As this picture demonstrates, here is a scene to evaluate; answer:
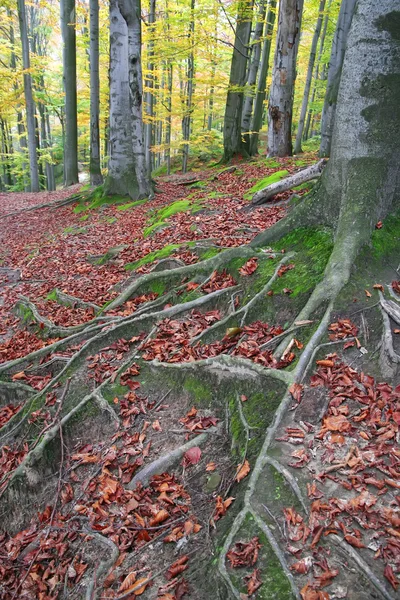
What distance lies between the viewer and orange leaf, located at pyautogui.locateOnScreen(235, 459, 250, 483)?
2.37 metres

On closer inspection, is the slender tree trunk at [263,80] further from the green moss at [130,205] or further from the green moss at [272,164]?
the green moss at [130,205]

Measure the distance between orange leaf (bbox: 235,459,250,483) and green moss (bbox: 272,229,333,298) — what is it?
166 centimetres

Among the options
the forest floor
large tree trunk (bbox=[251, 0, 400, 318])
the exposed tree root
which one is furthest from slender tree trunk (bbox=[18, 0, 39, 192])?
the exposed tree root

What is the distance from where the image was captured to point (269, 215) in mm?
6152

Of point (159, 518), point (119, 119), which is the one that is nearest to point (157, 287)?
point (159, 518)

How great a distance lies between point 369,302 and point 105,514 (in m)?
2.53

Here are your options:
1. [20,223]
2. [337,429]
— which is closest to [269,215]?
[337,429]

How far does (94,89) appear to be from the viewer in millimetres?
14398

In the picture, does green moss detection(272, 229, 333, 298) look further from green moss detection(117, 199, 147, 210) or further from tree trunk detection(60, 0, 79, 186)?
tree trunk detection(60, 0, 79, 186)

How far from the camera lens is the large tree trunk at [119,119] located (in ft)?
33.2

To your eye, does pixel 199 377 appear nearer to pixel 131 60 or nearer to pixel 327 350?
pixel 327 350

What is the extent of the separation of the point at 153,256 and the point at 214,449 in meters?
3.66

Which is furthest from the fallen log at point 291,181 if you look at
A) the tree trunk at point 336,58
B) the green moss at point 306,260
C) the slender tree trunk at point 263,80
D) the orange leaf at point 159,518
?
the slender tree trunk at point 263,80

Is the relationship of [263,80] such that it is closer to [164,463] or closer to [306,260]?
[306,260]
